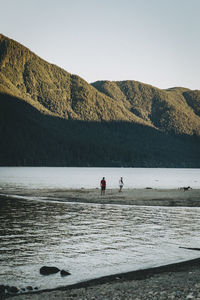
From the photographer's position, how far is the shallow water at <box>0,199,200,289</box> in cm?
1656

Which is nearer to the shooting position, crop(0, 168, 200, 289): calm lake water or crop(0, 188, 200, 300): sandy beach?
crop(0, 188, 200, 300): sandy beach

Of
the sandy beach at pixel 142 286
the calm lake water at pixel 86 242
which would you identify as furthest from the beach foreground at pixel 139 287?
the calm lake water at pixel 86 242

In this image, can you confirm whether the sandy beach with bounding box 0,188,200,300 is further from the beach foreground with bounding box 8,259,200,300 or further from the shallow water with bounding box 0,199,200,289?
the shallow water with bounding box 0,199,200,289

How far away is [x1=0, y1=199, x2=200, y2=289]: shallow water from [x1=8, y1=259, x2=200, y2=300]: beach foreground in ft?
3.57

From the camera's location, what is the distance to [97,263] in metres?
17.8

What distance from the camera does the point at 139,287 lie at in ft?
43.5

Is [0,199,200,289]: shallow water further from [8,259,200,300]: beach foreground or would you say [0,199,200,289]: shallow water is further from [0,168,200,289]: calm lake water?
[8,259,200,300]: beach foreground

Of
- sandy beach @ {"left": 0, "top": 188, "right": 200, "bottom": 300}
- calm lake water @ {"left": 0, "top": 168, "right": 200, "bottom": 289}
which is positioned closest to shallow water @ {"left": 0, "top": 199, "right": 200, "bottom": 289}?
calm lake water @ {"left": 0, "top": 168, "right": 200, "bottom": 289}

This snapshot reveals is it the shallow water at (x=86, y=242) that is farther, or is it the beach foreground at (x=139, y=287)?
the shallow water at (x=86, y=242)

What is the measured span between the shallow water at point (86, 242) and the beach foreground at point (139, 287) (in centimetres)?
109

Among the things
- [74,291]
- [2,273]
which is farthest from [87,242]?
[74,291]

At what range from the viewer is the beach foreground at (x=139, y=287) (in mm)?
12102

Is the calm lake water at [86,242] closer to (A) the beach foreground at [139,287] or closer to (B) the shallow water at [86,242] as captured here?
→ (B) the shallow water at [86,242]

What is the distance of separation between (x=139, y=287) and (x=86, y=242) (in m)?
9.10
